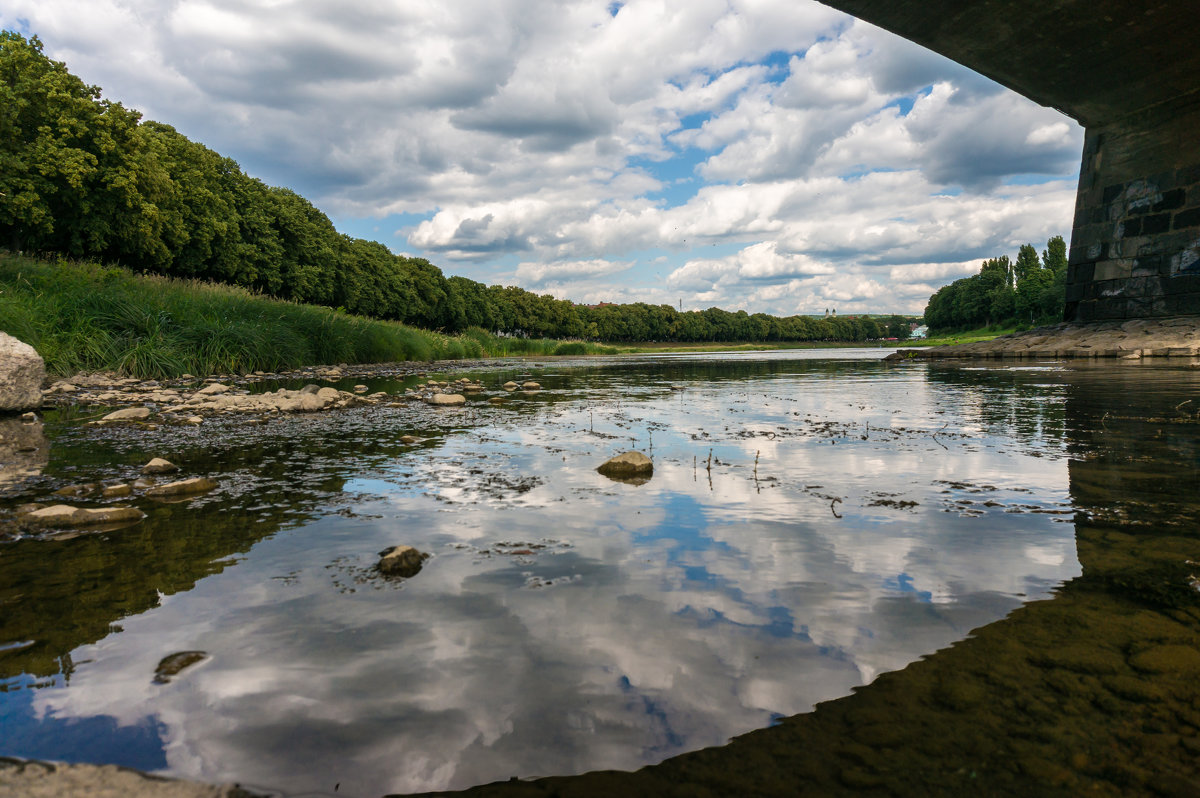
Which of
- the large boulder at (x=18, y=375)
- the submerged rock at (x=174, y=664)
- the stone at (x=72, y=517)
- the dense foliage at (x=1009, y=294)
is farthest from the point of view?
the dense foliage at (x=1009, y=294)

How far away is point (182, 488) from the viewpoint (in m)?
3.98

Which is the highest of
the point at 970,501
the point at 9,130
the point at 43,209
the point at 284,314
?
the point at 9,130

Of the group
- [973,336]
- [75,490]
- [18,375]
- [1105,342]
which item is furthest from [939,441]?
[973,336]

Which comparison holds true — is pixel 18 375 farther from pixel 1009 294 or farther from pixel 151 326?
pixel 1009 294

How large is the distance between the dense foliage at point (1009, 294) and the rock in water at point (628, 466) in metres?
96.3

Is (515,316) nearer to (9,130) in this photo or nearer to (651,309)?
(651,309)

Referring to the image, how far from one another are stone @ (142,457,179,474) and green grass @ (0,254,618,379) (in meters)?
9.83

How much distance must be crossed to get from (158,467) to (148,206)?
109 feet

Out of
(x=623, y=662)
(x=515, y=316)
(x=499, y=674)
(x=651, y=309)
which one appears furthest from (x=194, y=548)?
(x=651, y=309)

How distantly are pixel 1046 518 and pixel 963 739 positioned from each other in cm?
231

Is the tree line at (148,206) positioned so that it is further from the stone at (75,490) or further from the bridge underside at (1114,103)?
the bridge underside at (1114,103)

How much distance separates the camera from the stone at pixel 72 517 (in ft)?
10.6

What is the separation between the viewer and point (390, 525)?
11.0 feet

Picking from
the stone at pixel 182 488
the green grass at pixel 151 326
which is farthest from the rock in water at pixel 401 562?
the green grass at pixel 151 326
